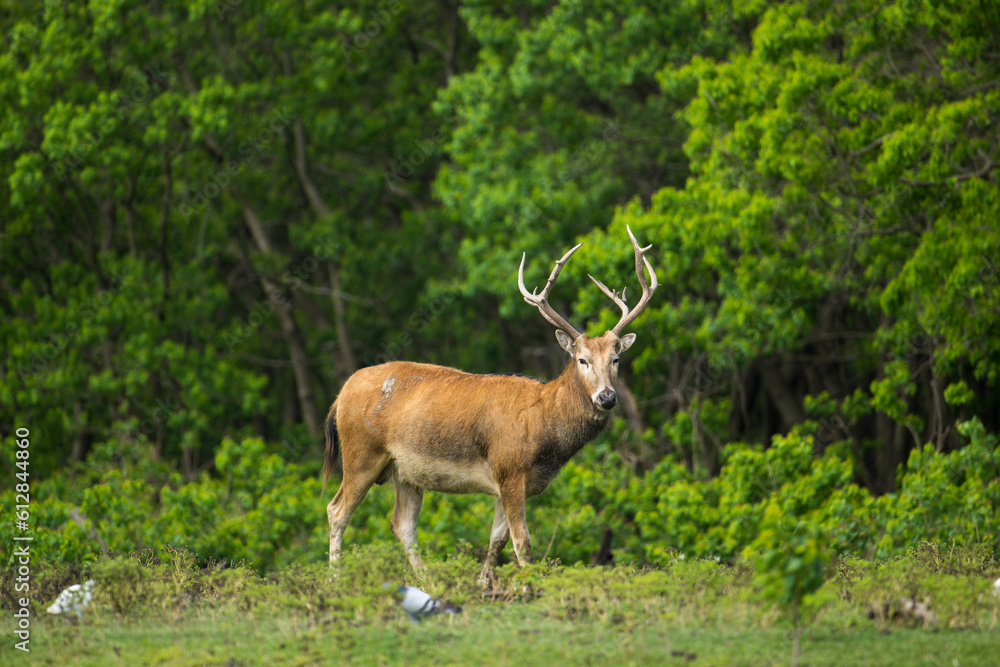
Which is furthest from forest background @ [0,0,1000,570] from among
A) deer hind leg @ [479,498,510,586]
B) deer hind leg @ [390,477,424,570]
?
deer hind leg @ [479,498,510,586]

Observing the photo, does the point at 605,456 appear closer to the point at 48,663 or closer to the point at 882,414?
the point at 882,414

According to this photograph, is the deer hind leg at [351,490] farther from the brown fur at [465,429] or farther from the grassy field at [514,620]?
the grassy field at [514,620]

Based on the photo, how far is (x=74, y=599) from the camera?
8672 mm

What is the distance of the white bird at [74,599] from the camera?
8623 mm

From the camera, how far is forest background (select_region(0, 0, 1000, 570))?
14570mm

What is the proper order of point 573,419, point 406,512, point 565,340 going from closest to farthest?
1. point 573,419
2. point 565,340
3. point 406,512

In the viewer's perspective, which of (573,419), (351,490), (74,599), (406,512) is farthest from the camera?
(406,512)

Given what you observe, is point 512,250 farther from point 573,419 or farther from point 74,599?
point 74,599

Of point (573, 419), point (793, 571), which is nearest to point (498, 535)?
point (573, 419)

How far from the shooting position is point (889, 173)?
45.9ft

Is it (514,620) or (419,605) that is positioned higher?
(419,605)

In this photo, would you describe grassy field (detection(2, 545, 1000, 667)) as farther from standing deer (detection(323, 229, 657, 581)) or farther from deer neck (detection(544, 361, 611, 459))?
deer neck (detection(544, 361, 611, 459))

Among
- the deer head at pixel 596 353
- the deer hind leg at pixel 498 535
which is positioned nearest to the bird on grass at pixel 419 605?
the deer hind leg at pixel 498 535

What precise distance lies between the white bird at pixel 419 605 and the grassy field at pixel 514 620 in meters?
0.10
